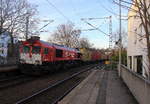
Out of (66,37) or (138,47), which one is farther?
(66,37)

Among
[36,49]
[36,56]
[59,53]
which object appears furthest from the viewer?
[59,53]

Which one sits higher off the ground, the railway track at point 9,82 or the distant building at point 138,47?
the distant building at point 138,47

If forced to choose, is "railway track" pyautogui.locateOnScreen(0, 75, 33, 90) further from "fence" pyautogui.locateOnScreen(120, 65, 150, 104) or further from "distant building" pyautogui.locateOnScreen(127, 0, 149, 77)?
"distant building" pyautogui.locateOnScreen(127, 0, 149, 77)

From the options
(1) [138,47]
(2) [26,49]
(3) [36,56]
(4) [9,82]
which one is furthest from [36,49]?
(1) [138,47]

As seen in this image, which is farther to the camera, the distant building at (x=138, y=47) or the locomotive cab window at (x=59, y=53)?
the locomotive cab window at (x=59, y=53)

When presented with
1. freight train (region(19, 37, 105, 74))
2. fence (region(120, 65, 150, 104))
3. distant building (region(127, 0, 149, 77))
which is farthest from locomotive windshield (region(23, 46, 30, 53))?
fence (region(120, 65, 150, 104))

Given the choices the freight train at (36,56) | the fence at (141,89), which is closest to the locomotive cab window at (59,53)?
the freight train at (36,56)

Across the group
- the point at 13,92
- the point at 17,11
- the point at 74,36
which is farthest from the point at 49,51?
the point at 74,36

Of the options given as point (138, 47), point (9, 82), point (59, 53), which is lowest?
point (9, 82)

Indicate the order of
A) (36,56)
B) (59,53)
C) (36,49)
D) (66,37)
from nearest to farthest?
1. (36,56)
2. (36,49)
3. (59,53)
4. (66,37)

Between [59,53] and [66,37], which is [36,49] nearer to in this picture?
[59,53]

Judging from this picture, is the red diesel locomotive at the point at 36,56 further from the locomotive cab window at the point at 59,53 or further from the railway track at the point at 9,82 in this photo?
the railway track at the point at 9,82

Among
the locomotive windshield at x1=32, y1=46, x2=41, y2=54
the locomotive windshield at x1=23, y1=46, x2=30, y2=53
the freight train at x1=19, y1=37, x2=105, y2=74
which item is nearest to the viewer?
the freight train at x1=19, y1=37, x2=105, y2=74

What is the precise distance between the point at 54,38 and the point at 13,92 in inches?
2617
